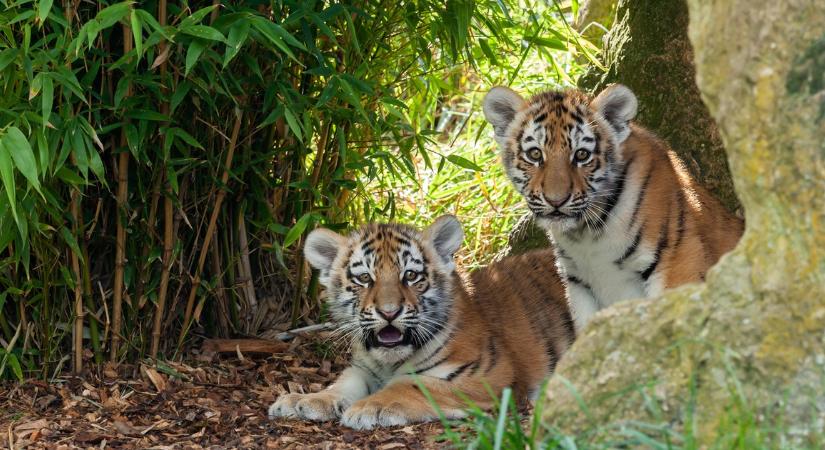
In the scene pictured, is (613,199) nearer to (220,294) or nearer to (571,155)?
(571,155)

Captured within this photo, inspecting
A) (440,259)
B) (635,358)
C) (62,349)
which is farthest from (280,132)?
(635,358)

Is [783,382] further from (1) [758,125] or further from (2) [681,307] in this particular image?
(1) [758,125]

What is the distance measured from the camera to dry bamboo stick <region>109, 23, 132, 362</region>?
4.59 metres

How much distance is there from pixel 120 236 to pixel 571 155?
1.89 meters

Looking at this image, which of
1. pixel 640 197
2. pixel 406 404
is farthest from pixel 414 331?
pixel 640 197

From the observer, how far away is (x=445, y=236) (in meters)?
4.94

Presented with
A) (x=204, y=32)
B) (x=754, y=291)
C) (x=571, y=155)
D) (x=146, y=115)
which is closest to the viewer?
(x=754, y=291)

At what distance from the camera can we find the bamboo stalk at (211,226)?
4.89 meters

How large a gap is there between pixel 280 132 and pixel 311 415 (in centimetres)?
141

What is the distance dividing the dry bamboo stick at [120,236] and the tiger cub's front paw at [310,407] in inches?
33.8

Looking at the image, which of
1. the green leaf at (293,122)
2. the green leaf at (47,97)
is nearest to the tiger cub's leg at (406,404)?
the green leaf at (293,122)

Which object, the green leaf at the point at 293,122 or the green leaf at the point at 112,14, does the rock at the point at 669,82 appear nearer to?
the green leaf at the point at 293,122

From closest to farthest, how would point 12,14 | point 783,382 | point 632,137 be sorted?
point 783,382, point 12,14, point 632,137

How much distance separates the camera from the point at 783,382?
2.75 metres
